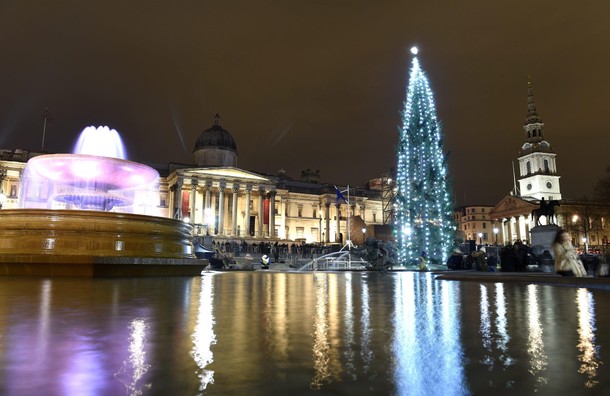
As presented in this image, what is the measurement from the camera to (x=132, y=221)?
34.3 feet

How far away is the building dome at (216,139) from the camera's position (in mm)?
58438

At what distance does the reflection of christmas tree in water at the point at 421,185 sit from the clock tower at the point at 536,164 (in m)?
71.1

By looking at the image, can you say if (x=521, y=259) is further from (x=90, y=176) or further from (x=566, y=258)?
(x=90, y=176)

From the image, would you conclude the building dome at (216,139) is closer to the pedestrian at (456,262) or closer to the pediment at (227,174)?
the pediment at (227,174)

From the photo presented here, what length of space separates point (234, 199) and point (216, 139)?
10905mm

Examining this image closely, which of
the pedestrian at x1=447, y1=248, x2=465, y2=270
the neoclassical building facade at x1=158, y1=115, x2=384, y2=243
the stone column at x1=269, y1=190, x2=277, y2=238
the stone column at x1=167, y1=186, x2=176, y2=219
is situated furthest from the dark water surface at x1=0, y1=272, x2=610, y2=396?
the stone column at x1=269, y1=190, x2=277, y2=238

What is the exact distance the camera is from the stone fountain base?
9.20 meters

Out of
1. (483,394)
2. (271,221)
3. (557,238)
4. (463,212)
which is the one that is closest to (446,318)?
(483,394)

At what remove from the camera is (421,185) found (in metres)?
23.2

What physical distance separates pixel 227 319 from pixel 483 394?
2.32 metres

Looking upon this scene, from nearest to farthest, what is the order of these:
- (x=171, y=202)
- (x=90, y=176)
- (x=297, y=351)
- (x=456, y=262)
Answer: (x=297, y=351) < (x=90, y=176) < (x=456, y=262) < (x=171, y=202)

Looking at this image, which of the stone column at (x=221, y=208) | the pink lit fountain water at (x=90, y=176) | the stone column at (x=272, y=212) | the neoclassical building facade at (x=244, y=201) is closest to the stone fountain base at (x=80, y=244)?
the pink lit fountain water at (x=90, y=176)

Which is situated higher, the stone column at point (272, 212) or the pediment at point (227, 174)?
the pediment at point (227, 174)

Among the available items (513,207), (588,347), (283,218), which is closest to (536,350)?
(588,347)
